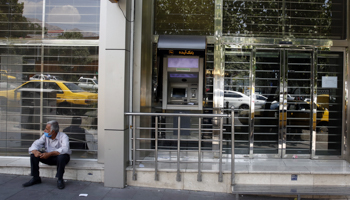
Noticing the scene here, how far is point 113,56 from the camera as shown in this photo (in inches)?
194

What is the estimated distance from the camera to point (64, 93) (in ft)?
19.7

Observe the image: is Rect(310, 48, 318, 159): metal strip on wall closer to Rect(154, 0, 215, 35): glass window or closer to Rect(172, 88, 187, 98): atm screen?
Rect(154, 0, 215, 35): glass window

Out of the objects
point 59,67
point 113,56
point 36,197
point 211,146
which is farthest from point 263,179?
point 59,67

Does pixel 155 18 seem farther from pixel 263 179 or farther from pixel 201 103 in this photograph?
pixel 263 179

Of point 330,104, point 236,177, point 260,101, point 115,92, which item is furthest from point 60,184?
point 330,104

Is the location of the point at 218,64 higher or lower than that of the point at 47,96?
higher

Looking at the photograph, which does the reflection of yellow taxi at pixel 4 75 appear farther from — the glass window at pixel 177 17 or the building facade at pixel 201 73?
the glass window at pixel 177 17

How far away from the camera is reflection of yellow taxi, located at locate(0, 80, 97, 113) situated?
19.3 ft

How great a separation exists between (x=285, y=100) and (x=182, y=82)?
262 cm

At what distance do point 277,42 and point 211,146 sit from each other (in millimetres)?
3070

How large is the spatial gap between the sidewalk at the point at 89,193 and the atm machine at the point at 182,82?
2114 mm

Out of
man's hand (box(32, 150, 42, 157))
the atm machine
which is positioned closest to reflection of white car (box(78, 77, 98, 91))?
the atm machine

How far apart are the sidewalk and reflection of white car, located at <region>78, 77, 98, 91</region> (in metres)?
2.04

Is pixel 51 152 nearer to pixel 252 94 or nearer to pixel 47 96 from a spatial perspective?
pixel 47 96
